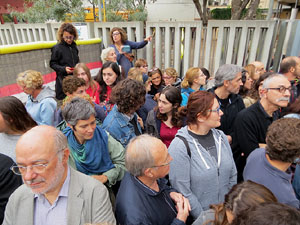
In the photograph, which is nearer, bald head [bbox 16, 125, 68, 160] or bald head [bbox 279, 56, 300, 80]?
bald head [bbox 16, 125, 68, 160]

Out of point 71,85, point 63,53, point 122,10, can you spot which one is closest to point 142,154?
point 71,85

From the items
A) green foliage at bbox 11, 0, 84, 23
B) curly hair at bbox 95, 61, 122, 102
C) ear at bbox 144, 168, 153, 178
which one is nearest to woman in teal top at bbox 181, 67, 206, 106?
curly hair at bbox 95, 61, 122, 102

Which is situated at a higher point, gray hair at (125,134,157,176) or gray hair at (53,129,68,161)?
gray hair at (53,129,68,161)

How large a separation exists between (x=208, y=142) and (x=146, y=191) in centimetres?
78

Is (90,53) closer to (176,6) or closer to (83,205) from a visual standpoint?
(83,205)

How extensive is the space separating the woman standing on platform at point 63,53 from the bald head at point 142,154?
10.4 ft

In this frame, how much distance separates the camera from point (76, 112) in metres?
1.92

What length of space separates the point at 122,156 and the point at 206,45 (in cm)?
411

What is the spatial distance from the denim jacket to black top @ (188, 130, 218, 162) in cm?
77

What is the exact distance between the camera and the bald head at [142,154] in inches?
58.6

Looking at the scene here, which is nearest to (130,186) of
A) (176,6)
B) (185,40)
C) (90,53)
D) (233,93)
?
(233,93)

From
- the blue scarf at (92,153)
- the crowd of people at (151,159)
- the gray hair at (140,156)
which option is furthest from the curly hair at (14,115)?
the gray hair at (140,156)

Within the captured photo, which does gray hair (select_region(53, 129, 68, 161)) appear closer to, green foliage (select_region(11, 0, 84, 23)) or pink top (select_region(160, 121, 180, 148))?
pink top (select_region(160, 121, 180, 148))

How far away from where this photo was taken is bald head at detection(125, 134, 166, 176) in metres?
1.49
